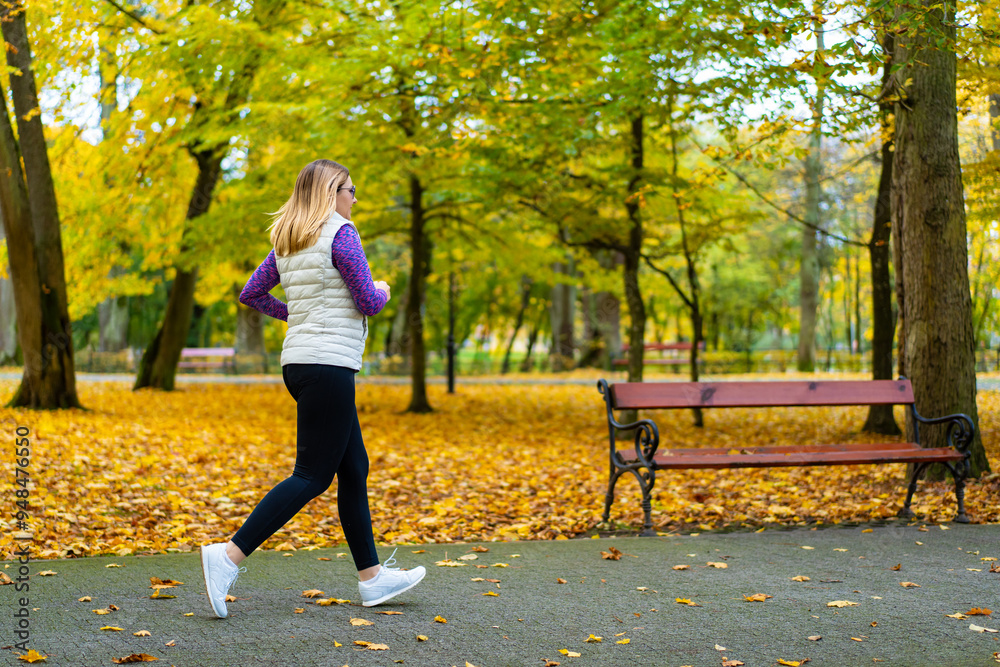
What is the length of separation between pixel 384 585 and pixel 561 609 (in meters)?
0.81

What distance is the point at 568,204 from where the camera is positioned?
12.8 metres

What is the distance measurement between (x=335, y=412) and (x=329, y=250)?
69 cm

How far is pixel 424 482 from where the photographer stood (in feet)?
27.9

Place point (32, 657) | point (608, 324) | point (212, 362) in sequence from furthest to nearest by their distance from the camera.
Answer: point (212, 362)
point (608, 324)
point (32, 657)

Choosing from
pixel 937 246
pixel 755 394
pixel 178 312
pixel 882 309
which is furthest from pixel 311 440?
pixel 178 312

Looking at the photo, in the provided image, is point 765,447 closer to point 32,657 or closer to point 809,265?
point 32,657

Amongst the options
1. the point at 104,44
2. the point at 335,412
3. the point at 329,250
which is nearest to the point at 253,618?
the point at 335,412

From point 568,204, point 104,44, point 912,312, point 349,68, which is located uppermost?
point 104,44

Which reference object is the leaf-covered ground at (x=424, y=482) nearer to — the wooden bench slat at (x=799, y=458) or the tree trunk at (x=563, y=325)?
the wooden bench slat at (x=799, y=458)

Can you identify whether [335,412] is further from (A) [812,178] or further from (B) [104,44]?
(A) [812,178]

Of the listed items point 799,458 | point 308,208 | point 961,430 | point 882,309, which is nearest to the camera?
point 308,208

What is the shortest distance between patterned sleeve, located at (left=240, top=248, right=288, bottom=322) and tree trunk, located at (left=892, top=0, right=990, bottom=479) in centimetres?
554

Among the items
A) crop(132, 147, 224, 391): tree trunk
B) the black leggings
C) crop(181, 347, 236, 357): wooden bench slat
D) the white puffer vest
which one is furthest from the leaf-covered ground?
crop(181, 347, 236, 357): wooden bench slat

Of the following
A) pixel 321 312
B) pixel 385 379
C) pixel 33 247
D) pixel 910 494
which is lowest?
pixel 910 494
